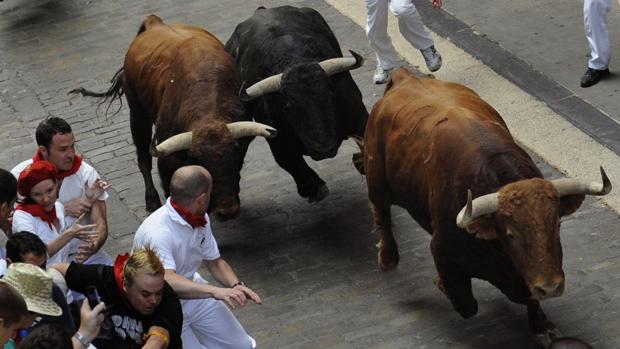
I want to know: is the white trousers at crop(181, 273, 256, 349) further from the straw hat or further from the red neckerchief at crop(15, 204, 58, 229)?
the straw hat

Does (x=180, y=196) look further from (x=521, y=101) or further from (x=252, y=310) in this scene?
(x=521, y=101)

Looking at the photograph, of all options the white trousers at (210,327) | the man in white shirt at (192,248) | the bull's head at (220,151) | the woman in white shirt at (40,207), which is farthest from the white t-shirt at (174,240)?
the bull's head at (220,151)

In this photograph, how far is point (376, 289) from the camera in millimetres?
10695

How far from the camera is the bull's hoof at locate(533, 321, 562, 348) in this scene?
9438mm

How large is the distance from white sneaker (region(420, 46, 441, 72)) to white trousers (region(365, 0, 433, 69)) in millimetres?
49

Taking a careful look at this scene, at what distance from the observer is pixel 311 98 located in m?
11.2

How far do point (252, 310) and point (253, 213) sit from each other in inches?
72.2

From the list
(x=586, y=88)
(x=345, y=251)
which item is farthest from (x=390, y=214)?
(x=586, y=88)

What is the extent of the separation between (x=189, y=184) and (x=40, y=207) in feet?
3.76

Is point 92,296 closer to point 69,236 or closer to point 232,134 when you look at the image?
point 69,236

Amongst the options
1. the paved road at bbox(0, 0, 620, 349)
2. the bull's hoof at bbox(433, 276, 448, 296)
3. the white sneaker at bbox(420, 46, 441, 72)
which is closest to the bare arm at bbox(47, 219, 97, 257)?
the paved road at bbox(0, 0, 620, 349)

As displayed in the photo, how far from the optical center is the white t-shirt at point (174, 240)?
8.71m

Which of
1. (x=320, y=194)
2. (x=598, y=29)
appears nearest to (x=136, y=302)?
(x=320, y=194)

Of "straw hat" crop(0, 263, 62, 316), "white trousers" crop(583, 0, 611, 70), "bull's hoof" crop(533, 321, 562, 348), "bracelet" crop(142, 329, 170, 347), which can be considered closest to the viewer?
"straw hat" crop(0, 263, 62, 316)
